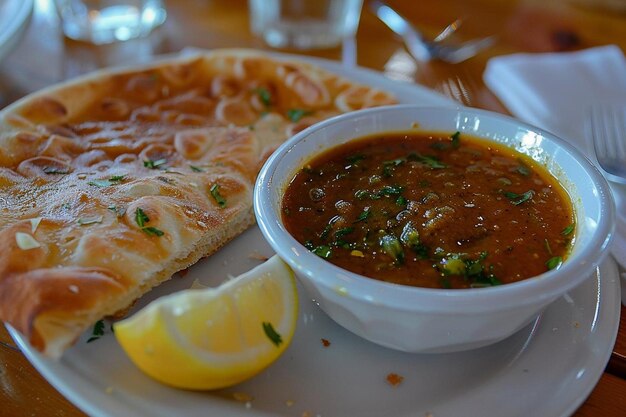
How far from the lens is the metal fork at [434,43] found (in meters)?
4.31

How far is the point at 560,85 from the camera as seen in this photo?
12.3 feet

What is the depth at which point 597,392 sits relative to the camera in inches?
82.2

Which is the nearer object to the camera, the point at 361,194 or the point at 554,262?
the point at 554,262

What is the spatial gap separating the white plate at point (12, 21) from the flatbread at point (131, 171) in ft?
1.74

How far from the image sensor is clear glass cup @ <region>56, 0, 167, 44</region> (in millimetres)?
4359

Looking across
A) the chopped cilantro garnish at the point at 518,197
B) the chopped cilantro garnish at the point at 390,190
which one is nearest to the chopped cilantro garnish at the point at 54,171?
the chopped cilantro garnish at the point at 390,190

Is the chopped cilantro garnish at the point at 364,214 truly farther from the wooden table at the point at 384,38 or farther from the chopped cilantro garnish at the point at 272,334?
the wooden table at the point at 384,38

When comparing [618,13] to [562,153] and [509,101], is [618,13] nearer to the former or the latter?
[509,101]

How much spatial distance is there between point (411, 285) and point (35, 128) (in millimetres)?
1936

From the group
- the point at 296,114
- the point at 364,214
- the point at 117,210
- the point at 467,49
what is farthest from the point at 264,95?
the point at 467,49

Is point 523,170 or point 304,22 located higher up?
Answer: point 523,170

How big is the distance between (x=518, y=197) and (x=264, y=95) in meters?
1.54

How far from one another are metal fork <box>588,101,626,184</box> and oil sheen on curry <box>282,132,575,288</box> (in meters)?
0.72

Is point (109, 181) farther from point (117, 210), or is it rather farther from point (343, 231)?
point (343, 231)
